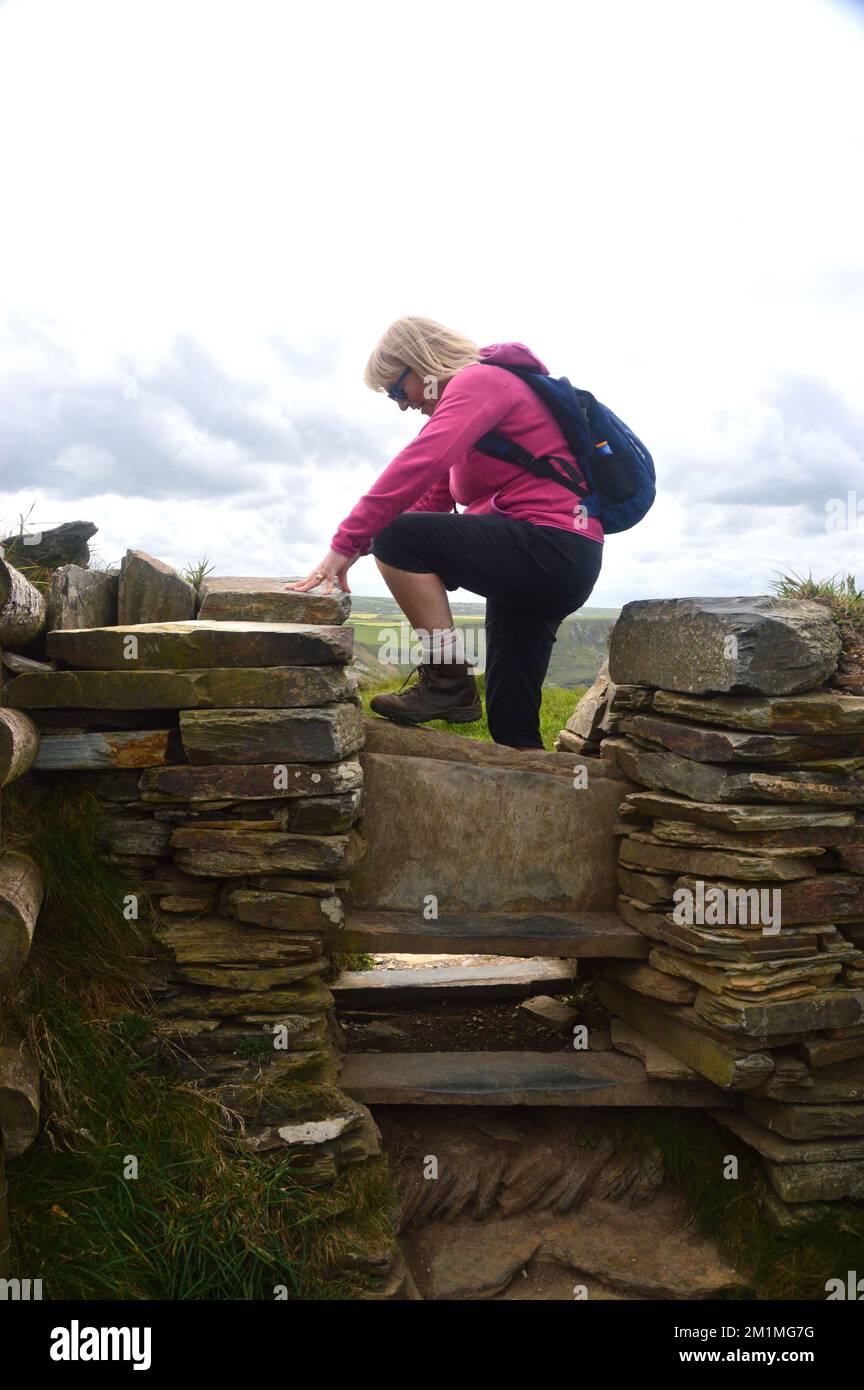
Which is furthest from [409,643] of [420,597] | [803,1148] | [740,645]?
[803,1148]

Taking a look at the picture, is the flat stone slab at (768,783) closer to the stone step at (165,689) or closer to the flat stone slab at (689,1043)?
the flat stone slab at (689,1043)

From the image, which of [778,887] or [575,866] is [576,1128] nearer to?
[575,866]

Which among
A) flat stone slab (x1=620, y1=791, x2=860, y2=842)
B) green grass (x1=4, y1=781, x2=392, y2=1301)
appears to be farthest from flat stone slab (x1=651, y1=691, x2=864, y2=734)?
green grass (x1=4, y1=781, x2=392, y2=1301)

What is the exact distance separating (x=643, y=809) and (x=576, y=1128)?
174 centimetres

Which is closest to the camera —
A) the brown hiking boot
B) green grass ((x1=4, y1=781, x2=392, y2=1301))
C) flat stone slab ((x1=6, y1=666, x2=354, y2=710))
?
green grass ((x1=4, y1=781, x2=392, y2=1301))

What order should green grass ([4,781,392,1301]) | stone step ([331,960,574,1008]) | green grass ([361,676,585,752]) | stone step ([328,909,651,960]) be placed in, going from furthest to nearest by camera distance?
1. green grass ([361,676,585,752])
2. stone step ([331,960,574,1008])
3. stone step ([328,909,651,960])
4. green grass ([4,781,392,1301])

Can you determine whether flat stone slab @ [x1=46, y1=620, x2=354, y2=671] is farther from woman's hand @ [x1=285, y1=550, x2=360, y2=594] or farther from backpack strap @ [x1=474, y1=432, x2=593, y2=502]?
backpack strap @ [x1=474, y1=432, x2=593, y2=502]

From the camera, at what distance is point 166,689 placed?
4.72m

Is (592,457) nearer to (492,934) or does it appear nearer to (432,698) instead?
(432,698)

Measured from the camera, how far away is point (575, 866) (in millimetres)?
5746

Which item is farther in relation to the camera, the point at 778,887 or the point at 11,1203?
the point at 778,887

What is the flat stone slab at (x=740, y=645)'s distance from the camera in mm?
4938

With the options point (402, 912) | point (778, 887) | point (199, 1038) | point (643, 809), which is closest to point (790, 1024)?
point (778, 887)

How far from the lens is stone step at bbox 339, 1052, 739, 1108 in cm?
540
